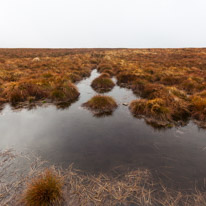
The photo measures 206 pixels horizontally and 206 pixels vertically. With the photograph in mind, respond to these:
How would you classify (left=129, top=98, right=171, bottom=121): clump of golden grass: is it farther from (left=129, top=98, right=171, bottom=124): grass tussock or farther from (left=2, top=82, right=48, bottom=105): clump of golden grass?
(left=2, top=82, right=48, bottom=105): clump of golden grass

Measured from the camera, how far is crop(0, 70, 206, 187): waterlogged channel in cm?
512

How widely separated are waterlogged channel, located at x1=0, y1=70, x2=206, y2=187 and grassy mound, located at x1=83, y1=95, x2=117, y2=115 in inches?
31.6

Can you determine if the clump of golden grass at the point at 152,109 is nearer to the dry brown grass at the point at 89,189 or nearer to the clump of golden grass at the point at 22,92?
the dry brown grass at the point at 89,189

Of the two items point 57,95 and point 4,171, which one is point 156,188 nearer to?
point 4,171

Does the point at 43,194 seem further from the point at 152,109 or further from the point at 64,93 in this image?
A: the point at 64,93

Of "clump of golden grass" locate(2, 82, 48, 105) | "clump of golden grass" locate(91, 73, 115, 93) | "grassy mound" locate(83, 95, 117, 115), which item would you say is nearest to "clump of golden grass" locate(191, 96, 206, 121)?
"grassy mound" locate(83, 95, 117, 115)

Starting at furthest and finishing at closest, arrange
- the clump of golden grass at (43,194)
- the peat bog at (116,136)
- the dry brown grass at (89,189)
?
the peat bog at (116,136) → the dry brown grass at (89,189) → the clump of golden grass at (43,194)

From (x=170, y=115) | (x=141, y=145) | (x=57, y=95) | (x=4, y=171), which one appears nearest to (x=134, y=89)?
→ (x=170, y=115)

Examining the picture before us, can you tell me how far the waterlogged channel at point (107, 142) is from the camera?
16.8 feet

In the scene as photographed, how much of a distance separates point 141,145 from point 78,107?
631 cm

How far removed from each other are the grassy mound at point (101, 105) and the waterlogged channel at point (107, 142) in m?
0.80

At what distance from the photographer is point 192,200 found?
3930mm

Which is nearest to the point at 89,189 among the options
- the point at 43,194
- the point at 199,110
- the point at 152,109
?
the point at 43,194

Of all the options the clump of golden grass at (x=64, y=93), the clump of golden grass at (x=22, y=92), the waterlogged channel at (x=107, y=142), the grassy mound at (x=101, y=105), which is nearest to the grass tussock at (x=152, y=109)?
the waterlogged channel at (x=107, y=142)
